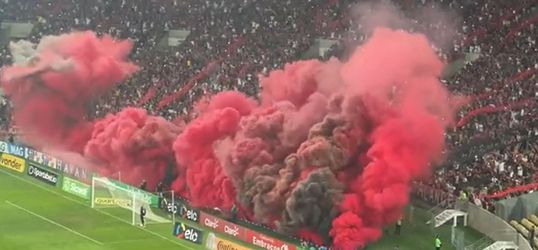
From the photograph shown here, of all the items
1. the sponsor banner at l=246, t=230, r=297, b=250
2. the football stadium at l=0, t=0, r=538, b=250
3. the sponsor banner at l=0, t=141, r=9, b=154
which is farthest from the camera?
the sponsor banner at l=0, t=141, r=9, b=154

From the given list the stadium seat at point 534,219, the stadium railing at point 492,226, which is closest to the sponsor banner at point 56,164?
the stadium railing at point 492,226

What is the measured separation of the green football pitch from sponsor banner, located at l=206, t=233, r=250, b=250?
1353mm

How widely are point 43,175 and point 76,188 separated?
14.1 feet

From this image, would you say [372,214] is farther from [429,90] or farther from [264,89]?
[264,89]

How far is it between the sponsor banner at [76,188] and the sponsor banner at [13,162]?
19.1 ft

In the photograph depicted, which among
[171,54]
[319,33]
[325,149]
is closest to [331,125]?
[325,149]

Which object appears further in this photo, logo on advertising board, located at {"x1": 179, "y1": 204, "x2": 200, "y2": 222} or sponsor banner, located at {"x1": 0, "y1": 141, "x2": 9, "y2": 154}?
sponsor banner, located at {"x1": 0, "y1": 141, "x2": 9, "y2": 154}

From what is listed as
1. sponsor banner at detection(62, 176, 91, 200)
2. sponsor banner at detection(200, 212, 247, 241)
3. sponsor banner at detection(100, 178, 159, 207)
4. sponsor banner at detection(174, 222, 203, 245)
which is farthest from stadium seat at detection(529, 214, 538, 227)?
sponsor banner at detection(62, 176, 91, 200)

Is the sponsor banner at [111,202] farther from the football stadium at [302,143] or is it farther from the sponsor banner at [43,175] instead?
the sponsor banner at [43,175]

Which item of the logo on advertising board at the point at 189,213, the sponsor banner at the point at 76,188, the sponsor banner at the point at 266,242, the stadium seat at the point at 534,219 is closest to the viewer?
the sponsor banner at the point at 266,242

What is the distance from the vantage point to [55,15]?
8525 centimetres

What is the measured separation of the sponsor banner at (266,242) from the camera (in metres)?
36.0

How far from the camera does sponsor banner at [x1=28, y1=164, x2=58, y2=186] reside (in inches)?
2109

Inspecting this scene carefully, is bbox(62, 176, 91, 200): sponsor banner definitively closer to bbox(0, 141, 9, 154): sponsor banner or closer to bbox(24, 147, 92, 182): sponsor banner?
bbox(24, 147, 92, 182): sponsor banner
